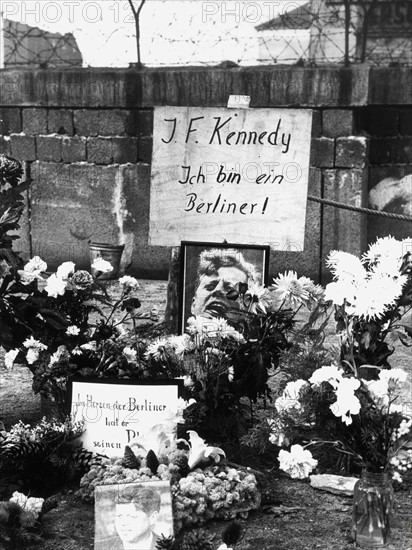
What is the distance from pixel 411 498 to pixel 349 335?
66cm

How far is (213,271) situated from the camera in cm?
519

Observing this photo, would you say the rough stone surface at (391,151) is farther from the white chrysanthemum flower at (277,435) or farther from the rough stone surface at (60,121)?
the white chrysanthemum flower at (277,435)

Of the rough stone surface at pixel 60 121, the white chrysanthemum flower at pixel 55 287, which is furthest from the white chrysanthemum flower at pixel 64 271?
the rough stone surface at pixel 60 121

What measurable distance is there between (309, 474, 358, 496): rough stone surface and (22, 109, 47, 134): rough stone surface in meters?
5.34

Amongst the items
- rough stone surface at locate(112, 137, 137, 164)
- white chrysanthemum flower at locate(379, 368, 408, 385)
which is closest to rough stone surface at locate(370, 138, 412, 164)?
rough stone surface at locate(112, 137, 137, 164)

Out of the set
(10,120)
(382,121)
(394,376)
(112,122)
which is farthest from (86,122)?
(394,376)

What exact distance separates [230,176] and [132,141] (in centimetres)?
307

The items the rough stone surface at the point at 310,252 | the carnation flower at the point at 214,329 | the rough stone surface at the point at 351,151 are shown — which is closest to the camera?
the carnation flower at the point at 214,329

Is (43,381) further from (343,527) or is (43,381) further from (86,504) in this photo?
(343,527)

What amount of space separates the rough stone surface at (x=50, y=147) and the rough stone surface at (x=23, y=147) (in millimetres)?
70

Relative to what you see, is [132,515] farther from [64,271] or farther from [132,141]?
[132,141]

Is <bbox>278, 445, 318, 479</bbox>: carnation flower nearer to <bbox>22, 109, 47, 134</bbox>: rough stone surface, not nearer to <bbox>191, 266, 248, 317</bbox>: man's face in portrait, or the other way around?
<bbox>191, 266, 248, 317</bbox>: man's face in portrait

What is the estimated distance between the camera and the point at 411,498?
3.78m

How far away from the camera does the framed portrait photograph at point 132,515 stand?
10.3 feet
